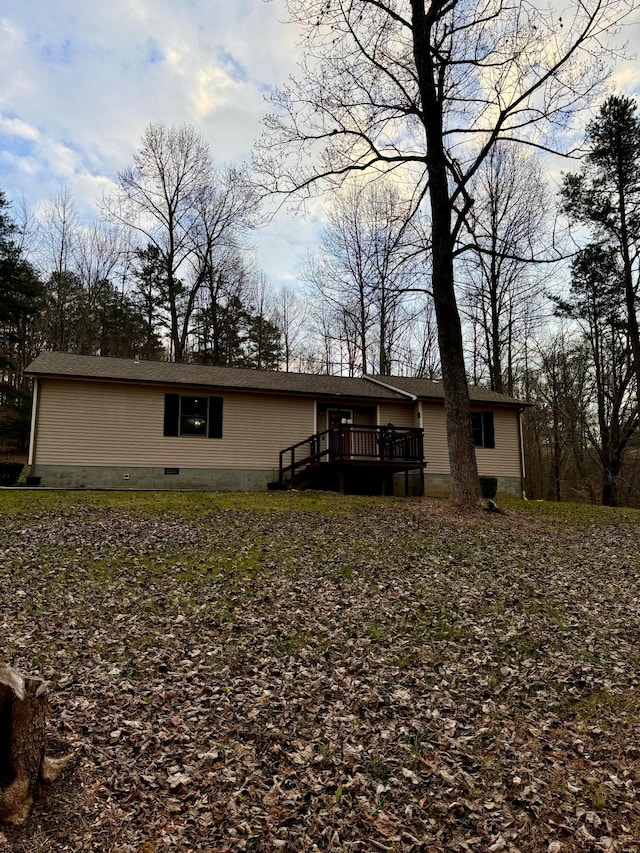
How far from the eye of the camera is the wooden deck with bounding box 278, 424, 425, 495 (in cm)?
1407

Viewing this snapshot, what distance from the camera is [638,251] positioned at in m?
15.5

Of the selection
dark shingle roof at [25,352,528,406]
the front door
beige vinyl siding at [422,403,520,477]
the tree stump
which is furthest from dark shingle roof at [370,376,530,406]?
the tree stump

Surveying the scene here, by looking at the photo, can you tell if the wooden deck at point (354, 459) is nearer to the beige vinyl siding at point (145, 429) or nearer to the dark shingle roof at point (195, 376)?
the beige vinyl siding at point (145, 429)

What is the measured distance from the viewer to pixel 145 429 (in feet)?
45.0

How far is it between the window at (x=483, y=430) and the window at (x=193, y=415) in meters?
8.12

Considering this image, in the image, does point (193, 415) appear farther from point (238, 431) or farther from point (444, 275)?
point (444, 275)

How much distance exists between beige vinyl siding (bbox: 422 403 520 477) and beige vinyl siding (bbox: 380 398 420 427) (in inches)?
15.1

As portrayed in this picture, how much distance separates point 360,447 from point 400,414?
226 cm

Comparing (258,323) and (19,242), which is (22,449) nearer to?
(19,242)

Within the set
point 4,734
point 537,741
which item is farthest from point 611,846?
point 4,734

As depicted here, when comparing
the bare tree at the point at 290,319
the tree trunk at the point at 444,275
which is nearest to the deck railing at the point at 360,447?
the tree trunk at the point at 444,275

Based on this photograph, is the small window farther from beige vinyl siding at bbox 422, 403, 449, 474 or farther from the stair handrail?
beige vinyl siding at bbox 422, 403, 449, 474

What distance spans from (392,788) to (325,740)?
53cm

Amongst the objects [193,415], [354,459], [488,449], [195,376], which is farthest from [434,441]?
[195,376]
